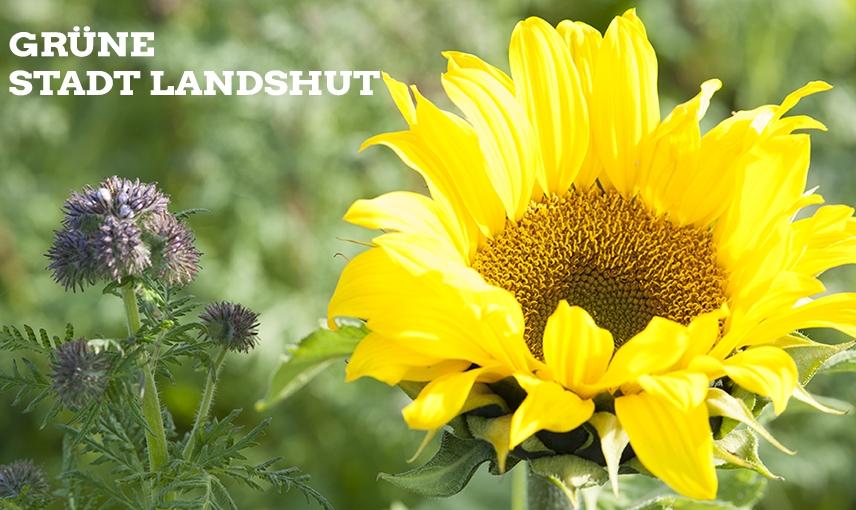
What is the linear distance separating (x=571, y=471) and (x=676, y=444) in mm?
127

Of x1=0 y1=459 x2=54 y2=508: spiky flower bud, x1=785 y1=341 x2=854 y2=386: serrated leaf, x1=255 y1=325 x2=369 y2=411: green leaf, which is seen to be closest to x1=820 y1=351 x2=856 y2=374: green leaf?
x1=785 y1=341 x2=854 y2=386: serrated leaf

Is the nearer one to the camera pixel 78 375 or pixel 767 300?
pixel 78 375

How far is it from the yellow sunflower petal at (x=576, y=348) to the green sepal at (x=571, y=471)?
0.27 feet

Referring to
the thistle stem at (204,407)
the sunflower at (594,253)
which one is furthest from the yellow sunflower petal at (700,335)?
the thistle stem at (204,407)

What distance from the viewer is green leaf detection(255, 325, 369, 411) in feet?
3.79

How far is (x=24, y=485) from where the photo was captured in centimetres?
92

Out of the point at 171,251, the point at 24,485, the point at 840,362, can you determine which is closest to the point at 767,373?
the point at 840,362

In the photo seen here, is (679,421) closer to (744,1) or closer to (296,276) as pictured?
(296,276)

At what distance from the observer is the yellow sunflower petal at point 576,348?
3.01 ft

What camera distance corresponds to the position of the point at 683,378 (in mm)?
896

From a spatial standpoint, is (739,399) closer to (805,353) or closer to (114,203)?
(805,353)

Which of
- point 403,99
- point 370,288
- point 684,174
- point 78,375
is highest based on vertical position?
point 403,99

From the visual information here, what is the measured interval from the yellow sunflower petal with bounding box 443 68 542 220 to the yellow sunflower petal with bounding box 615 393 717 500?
44cm

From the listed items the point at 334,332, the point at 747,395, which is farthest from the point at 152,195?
the point at 747,395
